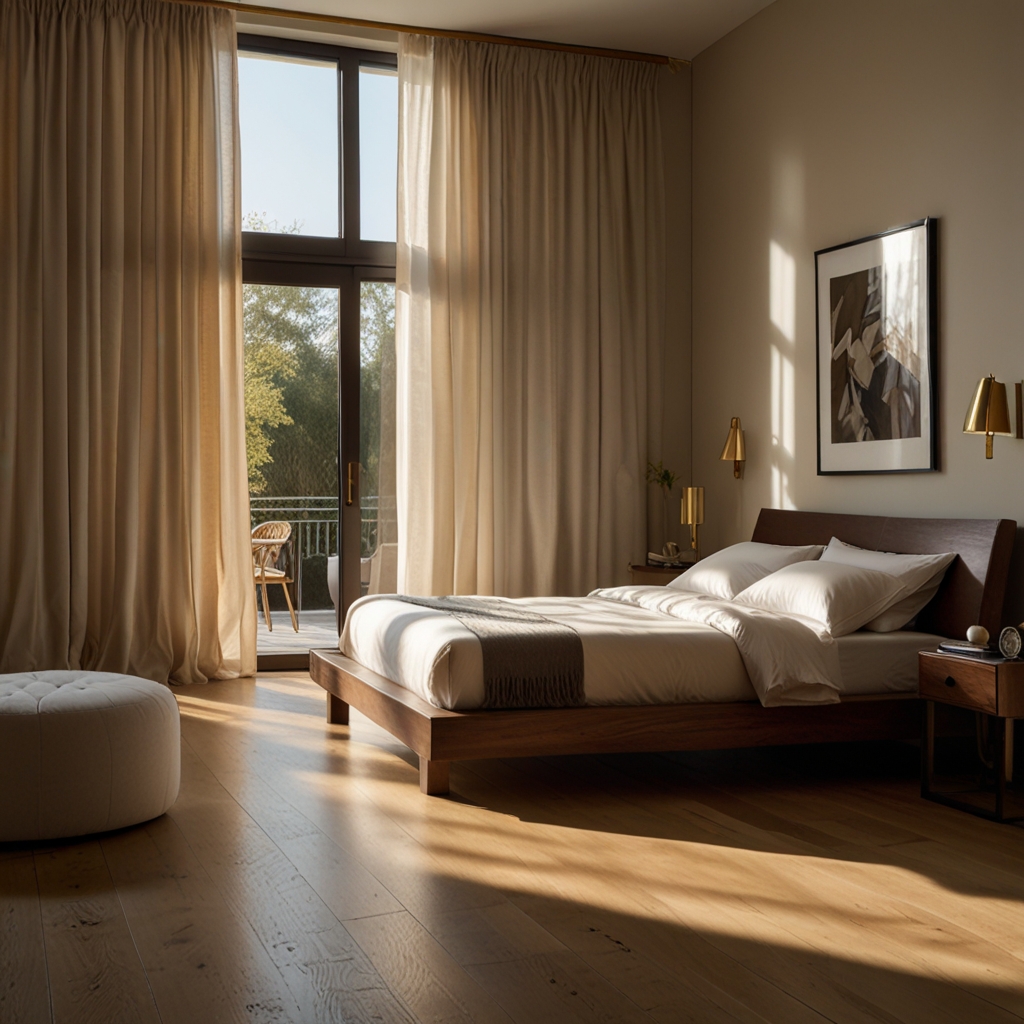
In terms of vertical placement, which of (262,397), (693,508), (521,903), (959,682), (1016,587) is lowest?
(521,903)

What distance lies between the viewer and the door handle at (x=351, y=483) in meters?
5.98

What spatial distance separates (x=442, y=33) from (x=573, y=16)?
2.32 ft

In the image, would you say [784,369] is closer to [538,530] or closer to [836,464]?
[836,464]

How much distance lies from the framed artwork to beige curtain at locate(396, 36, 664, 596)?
4.50 feet

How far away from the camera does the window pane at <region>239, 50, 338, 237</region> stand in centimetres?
585

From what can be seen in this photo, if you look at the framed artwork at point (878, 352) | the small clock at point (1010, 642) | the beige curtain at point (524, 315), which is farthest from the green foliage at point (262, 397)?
the small clock at point (1010, 642)

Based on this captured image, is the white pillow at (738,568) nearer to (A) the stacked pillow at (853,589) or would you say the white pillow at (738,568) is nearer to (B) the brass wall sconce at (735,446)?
(A) the stacked pillow at (853,589)

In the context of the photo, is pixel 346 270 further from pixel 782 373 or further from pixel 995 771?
pixel 995 771

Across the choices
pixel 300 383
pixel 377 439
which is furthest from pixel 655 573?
pixel 300 383

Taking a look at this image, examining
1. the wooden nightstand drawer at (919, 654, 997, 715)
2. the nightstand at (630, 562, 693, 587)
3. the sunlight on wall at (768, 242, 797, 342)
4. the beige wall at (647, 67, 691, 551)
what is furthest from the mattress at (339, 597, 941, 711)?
the beige wall at (647, 67, 691, 551)

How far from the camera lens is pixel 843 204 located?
502 cm

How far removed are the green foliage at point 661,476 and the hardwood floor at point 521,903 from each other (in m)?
2.52

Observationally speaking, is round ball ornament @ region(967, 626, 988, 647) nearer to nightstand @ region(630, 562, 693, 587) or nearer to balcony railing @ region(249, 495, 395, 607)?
nightstand @ region(630, 562, 693, 587)

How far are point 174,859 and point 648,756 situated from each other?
191 cm
